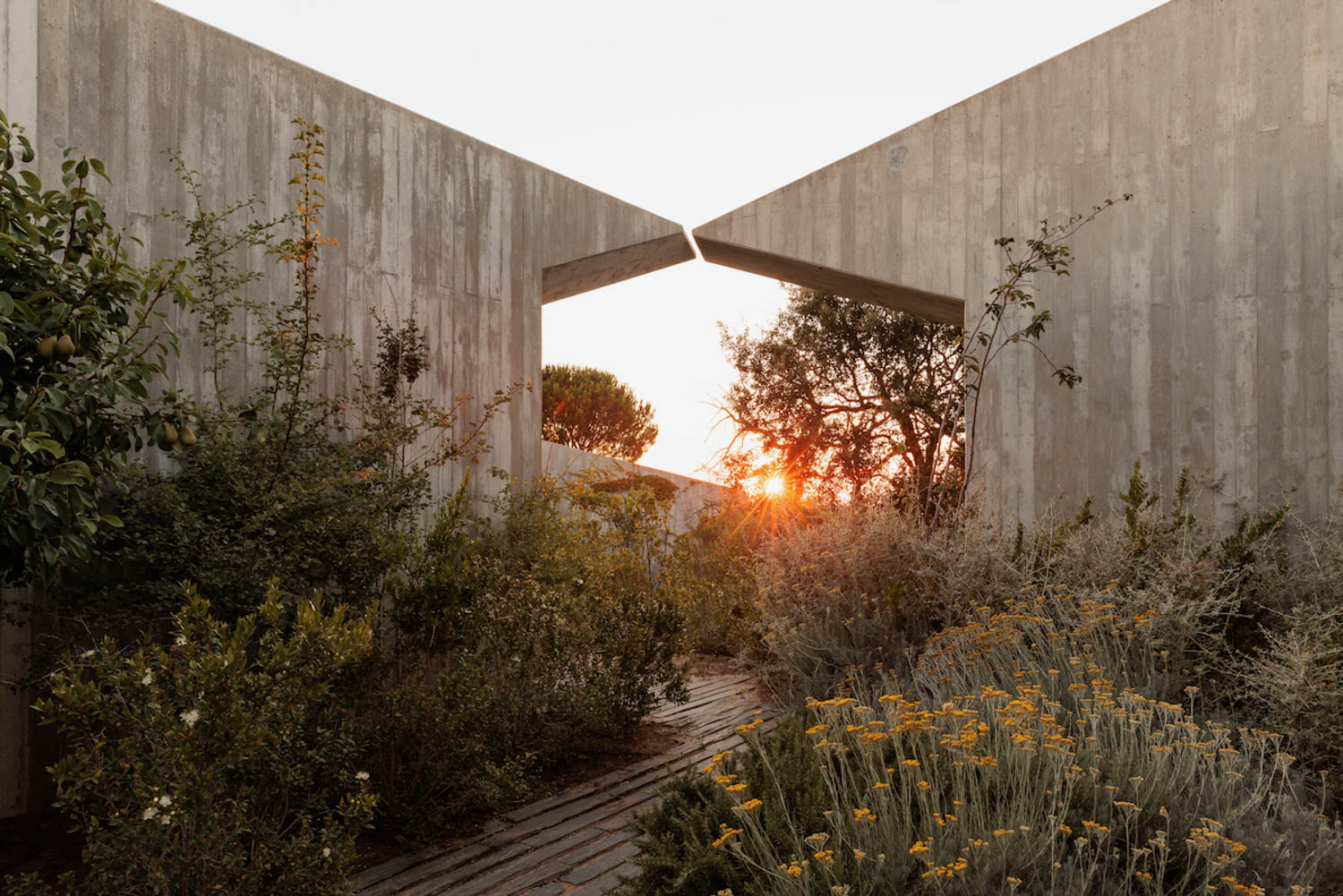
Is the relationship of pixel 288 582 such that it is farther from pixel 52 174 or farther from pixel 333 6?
pixel 333 6

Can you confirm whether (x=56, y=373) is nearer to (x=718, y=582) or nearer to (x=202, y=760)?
(x=202, y=760)

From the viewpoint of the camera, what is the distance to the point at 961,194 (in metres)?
6.84

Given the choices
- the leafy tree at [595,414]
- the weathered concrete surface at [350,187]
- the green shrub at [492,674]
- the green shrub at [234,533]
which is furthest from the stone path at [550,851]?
the leafy tree at [595,414]

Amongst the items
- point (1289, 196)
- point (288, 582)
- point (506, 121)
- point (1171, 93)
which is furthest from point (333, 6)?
point (1289, 196)

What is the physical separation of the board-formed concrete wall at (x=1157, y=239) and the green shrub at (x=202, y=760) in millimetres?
5078

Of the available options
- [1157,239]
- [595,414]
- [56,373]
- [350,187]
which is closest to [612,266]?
[350,187]

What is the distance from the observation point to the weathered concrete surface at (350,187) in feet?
14.4

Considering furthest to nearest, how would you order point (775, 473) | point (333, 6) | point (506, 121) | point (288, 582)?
point (775, 473) < point (506, 121) < point (333, 6) < point (288, 582)

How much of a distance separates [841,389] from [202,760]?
32.0 ft

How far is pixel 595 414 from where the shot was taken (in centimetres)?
1917

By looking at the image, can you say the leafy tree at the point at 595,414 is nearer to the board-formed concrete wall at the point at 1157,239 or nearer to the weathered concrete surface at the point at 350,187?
the weathered concrete surface at the point at 350,187

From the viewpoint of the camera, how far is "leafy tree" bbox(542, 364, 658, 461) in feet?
60.7

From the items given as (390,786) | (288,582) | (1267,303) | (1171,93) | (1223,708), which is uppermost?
(1171,93)

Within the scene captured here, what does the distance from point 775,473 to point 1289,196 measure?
5.46m
